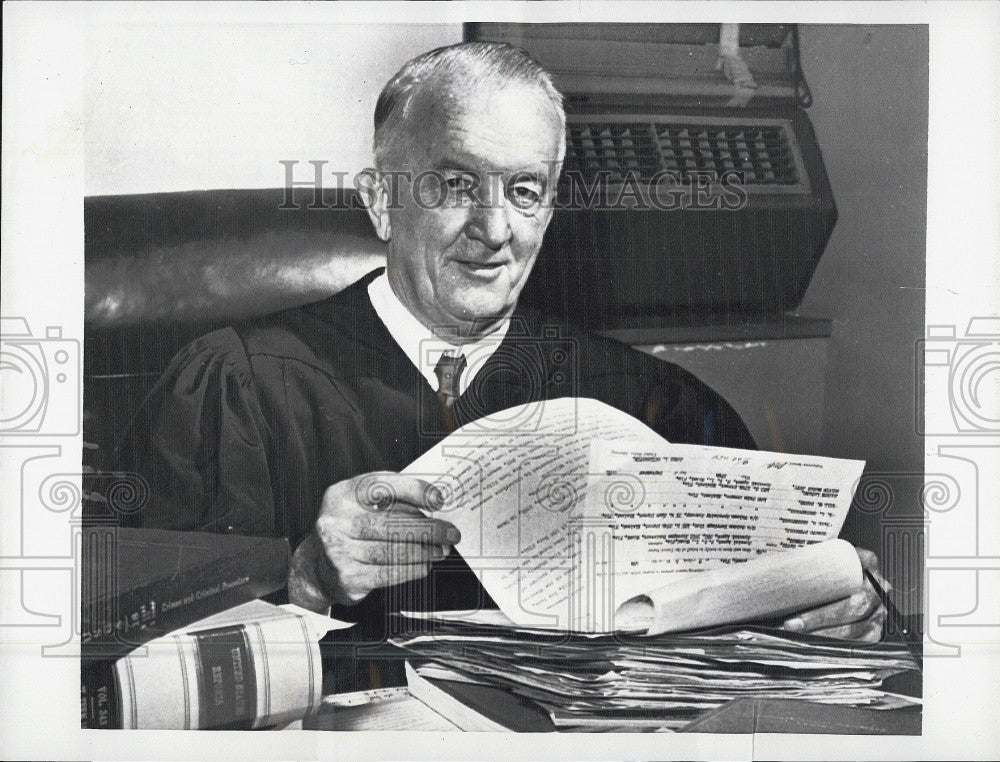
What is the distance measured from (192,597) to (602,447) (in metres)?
1.00

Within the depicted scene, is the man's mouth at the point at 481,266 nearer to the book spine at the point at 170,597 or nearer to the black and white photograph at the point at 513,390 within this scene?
the black and white photograph at the point at 513,390

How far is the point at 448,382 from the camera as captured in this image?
233 cm

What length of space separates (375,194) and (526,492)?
762 millimetres

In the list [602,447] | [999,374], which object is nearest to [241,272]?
[602,447]

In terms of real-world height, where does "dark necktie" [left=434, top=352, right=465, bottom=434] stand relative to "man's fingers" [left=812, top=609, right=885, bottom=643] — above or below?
above

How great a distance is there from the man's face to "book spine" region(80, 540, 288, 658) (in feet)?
2.21

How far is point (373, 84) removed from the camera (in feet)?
7.59

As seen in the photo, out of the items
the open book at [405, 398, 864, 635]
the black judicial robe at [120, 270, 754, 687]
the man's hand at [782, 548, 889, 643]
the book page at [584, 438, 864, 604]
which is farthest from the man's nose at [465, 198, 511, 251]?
the man's hand at [782, 548, 889, 643]

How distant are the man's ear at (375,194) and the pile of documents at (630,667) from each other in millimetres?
942

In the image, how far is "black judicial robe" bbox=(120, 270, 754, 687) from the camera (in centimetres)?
231

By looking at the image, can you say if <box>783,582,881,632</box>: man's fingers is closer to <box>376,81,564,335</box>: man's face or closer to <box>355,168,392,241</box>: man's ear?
<box>376,81,564,335</box>: man's face

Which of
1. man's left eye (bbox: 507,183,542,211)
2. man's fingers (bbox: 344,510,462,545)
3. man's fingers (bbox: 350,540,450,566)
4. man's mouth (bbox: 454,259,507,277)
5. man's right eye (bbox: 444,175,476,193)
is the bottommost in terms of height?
man's fingers (bbox: 350,540,450,566)

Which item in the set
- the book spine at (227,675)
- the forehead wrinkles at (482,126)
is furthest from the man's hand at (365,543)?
the forehead wrinkles at (482,126)

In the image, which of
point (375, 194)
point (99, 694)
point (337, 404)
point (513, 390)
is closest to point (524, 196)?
Answer: point (375, 194)
